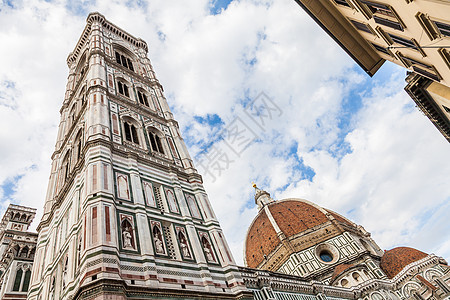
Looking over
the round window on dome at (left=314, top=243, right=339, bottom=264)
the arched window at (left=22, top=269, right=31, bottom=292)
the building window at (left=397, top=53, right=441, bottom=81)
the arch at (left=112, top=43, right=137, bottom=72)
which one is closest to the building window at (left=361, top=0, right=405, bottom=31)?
the building window at (left=397, top=53, right=441, bottom=81)

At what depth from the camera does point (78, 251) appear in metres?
9.70

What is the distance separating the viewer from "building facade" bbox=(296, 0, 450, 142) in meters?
7.24

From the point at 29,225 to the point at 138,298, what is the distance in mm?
23987

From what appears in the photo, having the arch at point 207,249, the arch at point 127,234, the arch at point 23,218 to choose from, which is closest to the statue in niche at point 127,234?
the arch at point 127,234

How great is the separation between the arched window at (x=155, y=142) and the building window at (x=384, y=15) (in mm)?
11525

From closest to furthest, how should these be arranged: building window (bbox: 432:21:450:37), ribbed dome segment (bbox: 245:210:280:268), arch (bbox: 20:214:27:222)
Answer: building window (bbox: 432:21:450:37) → arch (bbox: 20:214:27:222) → ribbed dome segment (bbox: 245:210:280:268)

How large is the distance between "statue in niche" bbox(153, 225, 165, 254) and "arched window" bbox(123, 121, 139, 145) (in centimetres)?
592

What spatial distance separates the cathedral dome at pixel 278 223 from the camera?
148 feet

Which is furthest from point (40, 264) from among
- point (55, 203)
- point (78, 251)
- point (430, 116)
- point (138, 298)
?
point (430, 116)

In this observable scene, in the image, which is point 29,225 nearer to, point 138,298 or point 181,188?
point 181,188

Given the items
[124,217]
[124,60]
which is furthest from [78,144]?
[124,60]

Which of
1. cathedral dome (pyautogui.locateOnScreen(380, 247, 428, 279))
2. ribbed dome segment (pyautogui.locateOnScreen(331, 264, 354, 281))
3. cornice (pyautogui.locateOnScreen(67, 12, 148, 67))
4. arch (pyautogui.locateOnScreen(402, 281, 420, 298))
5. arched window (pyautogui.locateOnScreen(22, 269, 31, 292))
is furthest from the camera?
cathedral dome (pyautogui.locateOnScreen(380, 247, 428, 279))

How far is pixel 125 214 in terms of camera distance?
10438 millimetres

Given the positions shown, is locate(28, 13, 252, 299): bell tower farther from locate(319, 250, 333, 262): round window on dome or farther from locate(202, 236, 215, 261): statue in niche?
locate(319, 250, 333, 262): round window on dome
